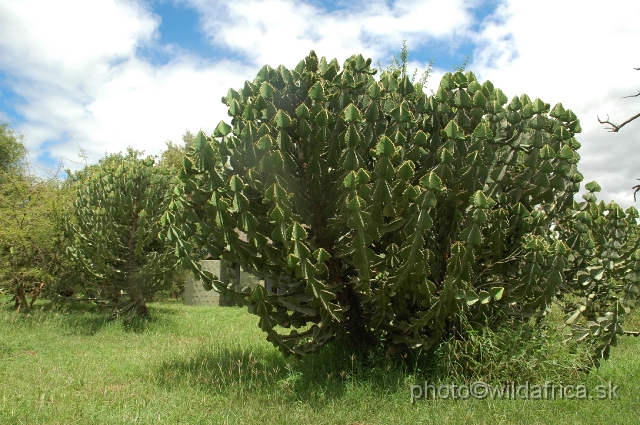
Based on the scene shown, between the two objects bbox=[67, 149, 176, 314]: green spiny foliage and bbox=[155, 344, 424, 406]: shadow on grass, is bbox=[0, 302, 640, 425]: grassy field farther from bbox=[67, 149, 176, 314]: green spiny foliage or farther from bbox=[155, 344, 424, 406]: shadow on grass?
bbox=[67, 149, 176, 314]: green spiny foliage

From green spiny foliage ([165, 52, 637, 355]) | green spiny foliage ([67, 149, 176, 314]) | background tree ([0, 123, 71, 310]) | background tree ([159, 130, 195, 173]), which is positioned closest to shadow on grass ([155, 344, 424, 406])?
green spiny foliage ([165, 52, 637, 355])

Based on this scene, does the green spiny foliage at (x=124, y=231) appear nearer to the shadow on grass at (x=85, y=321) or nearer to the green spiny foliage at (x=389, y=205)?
the shadow on grass at (x=85, y=321)

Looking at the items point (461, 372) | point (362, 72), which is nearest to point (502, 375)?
point (461, 372)

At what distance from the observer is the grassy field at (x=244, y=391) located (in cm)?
473

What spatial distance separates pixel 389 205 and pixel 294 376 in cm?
255

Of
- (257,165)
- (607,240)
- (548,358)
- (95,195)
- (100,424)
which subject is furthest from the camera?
(95,195)

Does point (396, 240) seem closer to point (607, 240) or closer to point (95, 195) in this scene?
point (607, 240)

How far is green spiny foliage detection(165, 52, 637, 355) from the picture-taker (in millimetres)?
5055

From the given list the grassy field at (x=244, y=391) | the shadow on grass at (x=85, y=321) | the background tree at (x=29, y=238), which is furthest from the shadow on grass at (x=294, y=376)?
the background tree at (x=29, y=238)

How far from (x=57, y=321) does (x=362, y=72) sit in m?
10.2

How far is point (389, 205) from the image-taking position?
198 inches

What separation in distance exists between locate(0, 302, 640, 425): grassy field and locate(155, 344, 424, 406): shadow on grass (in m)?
0.02

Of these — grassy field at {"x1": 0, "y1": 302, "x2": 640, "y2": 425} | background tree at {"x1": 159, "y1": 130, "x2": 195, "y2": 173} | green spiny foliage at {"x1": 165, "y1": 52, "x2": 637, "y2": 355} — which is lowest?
grassy field at {"x1": 0, "y1": 302, "x2": 640, "y2": 425}

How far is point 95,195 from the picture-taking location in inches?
474
